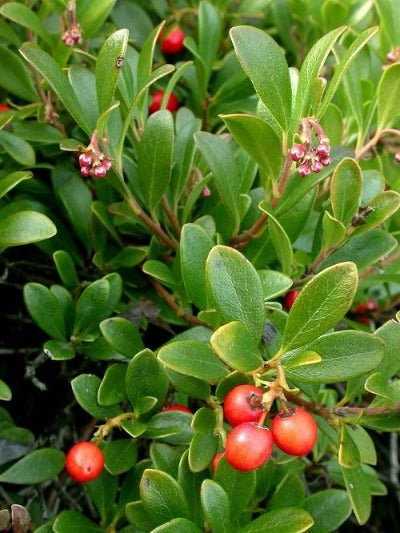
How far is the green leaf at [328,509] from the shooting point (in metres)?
1.48

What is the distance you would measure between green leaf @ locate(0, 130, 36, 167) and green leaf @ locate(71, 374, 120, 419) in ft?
1.48

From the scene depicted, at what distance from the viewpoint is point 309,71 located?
1.22 meters

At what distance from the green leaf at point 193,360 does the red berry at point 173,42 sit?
1.10 meters

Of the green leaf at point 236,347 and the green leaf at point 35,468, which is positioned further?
the green leaf at point 35,468

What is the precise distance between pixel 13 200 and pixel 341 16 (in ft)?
3.27

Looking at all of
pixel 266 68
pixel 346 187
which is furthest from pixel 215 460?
pixel 266 68

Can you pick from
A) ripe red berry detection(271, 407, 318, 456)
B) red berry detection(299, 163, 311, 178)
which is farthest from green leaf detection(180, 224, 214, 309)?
ripe red berry detection(271, 407, 318, 456)

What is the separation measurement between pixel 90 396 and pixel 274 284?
1.33ft

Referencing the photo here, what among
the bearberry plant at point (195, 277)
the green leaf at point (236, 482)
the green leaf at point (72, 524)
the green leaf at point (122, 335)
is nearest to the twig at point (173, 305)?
the bearberry plant at point (195, 277)

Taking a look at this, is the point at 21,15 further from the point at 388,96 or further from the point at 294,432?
the point at 294,432

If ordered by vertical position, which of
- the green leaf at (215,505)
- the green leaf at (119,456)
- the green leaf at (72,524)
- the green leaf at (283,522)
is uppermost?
the green leaf at (215,505)

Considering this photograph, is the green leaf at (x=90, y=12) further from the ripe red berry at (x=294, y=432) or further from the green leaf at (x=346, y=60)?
the ripe red berry at (x=294, y=432)

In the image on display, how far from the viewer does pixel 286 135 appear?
4.22 ft

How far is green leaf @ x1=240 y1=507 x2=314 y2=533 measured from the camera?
1.23 m
